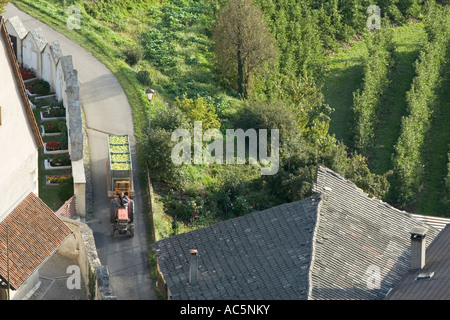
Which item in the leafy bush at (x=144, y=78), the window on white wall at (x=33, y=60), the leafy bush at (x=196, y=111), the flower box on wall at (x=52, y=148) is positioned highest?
the window on white wall at (x=33, y=60)

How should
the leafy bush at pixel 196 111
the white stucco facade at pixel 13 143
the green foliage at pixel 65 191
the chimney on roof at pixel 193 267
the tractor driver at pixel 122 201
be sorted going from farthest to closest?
the leafy bush at pixel 196 111 → the green foliage at pixel 65 191 → the tractor driver at pixel 122 201 → the white stucco facade at pixel 13 143 → the chimney on roof at pixel 193 267

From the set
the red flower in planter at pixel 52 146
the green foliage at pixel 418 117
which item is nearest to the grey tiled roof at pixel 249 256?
the red flower in planter at pixel 52 146

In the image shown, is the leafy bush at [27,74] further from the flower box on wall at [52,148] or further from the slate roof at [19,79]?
the slate roof at [19,79]

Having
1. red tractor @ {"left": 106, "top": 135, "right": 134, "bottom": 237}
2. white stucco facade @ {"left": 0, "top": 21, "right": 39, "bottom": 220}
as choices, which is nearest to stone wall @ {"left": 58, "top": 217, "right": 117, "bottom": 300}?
red tractor @ {"left": 106, "top": 135, "right": 134, "bottom": 237}

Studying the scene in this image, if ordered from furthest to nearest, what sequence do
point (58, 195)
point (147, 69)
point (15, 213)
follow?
point (147, 69), point (58, 195), point (15, 213)

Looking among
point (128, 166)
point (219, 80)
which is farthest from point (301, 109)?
point (128, 166)

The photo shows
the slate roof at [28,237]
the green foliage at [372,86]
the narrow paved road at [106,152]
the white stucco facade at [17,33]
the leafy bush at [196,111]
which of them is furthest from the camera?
the green foliage at [372,86]

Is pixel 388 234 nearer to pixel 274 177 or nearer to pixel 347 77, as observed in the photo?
pixel 274 177

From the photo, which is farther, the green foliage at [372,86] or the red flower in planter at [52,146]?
the green foliage at [372,86]
